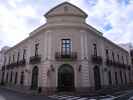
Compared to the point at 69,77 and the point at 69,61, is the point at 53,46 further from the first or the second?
the point at 69,77

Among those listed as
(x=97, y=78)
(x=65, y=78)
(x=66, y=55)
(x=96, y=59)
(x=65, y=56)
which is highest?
(x=66, y=55)

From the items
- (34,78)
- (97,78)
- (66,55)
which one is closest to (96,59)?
(97,78)

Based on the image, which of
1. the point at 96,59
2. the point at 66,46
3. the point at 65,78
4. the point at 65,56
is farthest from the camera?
the point at 96,59

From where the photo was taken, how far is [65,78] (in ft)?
64.5

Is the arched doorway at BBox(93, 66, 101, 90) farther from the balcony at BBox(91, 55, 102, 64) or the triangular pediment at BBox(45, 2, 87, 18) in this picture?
the triangular pediment at BBox(45, 2, 87, 18)

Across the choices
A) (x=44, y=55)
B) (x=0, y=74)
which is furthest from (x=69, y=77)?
(x=0, y=74)

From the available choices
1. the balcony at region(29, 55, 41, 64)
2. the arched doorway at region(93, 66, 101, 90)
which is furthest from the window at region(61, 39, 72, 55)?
the arched doorway at region(93, 66, 101, 90)

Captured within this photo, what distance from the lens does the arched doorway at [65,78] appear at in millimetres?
19312

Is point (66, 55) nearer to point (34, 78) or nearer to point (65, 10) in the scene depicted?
point (34, 78)

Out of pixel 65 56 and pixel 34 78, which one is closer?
pixel 65 56

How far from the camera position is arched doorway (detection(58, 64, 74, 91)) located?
63.4ft

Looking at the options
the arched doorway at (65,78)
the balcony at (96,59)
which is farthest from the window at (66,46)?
the balcony at (96,59)

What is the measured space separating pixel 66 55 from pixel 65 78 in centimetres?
298

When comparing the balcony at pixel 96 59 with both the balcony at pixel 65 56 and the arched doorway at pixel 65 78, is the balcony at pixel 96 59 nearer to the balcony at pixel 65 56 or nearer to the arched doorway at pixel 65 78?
the balcony at pixel 65 56
